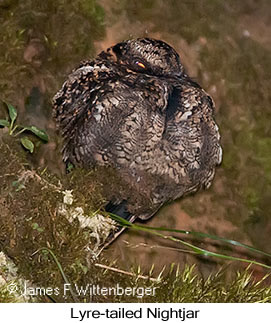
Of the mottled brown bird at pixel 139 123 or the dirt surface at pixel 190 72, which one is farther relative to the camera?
the dirt surface at pixel 190 72

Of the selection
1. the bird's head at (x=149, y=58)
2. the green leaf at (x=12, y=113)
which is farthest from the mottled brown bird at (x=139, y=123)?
the green leaf at (x=12, y=113)

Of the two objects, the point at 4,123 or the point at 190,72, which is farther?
the point at 190,72

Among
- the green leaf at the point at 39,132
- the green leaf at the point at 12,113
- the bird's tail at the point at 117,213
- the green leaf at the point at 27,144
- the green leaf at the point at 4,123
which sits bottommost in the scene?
the bird's tail at the point at 117,213

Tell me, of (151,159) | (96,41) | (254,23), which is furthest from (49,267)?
(254,23)

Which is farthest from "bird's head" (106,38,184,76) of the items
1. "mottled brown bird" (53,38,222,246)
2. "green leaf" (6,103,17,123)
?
"green leaf" (6,103,17,123)

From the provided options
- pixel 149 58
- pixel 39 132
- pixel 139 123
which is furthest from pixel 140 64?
pixel 39 132

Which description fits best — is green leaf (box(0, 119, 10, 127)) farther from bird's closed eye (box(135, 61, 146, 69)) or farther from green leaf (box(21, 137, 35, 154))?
bird's closed eye (box(135, 61, 146, 69))

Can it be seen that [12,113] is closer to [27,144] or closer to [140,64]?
[27,144]

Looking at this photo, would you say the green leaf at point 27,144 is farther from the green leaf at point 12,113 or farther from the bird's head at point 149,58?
the bird's head at point 149,58
